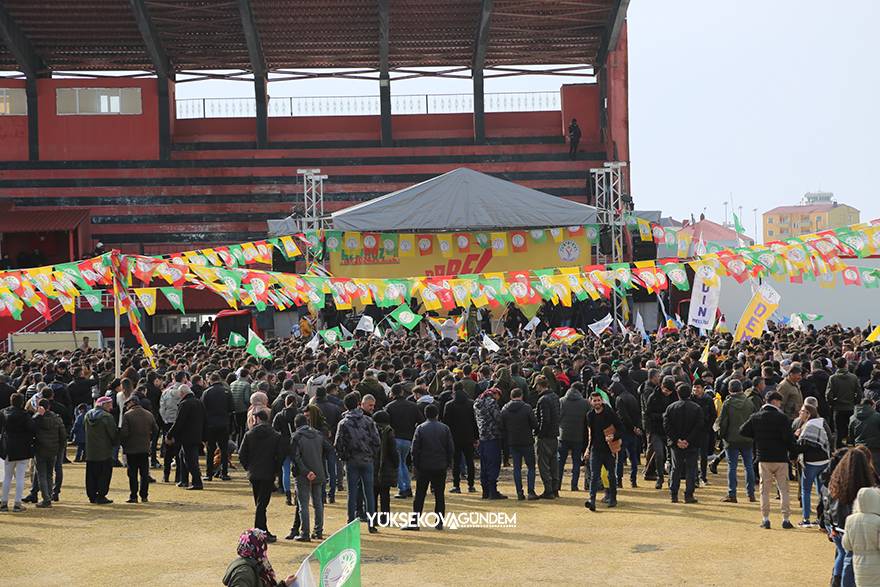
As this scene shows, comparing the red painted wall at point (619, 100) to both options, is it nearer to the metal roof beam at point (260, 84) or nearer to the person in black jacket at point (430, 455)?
the metal roof beam at point (260, 84)

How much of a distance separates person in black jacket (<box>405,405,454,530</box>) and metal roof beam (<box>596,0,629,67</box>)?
108 feet

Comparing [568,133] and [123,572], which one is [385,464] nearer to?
[123,572]

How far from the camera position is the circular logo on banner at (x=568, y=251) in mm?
35438

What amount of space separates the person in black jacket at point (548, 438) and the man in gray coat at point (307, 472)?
323 cm

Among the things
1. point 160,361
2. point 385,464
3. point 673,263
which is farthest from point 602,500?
point 673,263

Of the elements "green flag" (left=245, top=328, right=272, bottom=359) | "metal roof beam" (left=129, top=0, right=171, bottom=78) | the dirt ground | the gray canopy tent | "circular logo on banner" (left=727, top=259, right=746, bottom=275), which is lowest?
the dirt ground

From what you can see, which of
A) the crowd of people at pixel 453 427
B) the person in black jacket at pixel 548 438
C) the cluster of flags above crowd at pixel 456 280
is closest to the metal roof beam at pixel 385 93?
the cluster of flags above crowd at pixel 456 280

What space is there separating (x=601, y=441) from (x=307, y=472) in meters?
3.51

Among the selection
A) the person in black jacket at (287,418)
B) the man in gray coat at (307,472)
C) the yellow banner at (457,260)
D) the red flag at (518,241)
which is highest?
the red flag at (518,241)

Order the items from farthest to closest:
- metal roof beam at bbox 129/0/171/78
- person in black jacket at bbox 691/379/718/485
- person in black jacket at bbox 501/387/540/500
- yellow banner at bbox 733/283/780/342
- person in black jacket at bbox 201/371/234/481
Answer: metal roof beam at bbox 129/0/171/78 → yellow banner at bbox 733/283/780/342 → person in black jacket at bbox 201/371/234/481 → person in black jacket at bbox 691/379/718/485 → person in black jacket at bbox 501/387/540/500

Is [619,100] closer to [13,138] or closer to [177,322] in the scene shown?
[177,322]

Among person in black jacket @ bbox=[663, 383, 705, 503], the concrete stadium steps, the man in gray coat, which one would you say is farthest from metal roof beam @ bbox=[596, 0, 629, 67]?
the man in gray coat

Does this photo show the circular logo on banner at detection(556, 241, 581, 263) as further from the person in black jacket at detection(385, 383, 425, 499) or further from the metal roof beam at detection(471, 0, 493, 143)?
the person in black jacket at detection(385, 383, 425, 499)

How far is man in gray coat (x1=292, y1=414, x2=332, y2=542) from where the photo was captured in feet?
40.8
